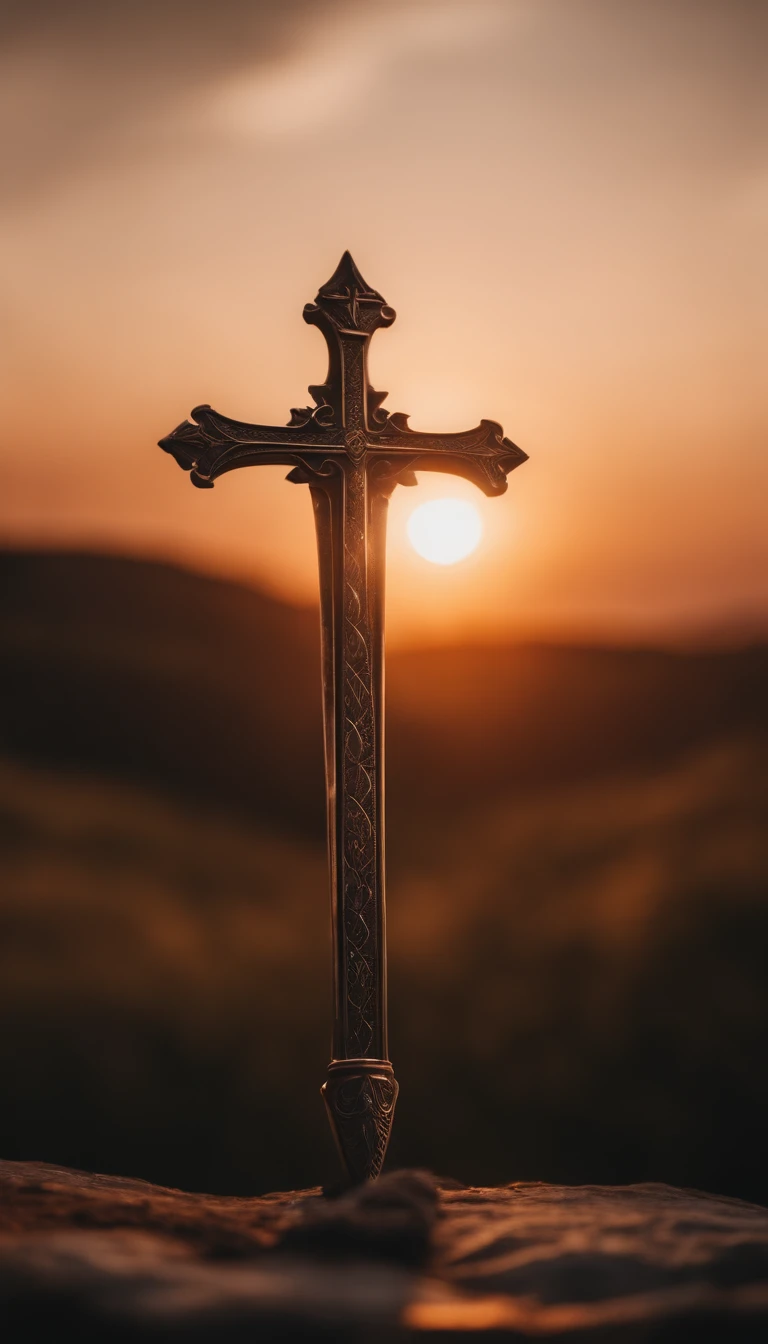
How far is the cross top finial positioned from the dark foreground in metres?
3.93

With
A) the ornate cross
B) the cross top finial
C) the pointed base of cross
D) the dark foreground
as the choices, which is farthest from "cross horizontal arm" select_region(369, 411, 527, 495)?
the dark foreground

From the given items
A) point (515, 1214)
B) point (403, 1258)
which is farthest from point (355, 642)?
point (403, 1258)

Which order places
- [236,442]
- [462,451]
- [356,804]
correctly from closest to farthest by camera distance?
[356,804] < [236,442] < [462,451]

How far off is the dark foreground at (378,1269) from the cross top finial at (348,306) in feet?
12.9

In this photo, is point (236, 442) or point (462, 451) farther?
point (462, 451)

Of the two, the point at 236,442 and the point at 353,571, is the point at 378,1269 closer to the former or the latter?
the point at 353,571

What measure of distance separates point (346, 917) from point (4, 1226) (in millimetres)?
2250

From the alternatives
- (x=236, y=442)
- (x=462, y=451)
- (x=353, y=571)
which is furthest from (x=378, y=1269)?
(x=462, y=451)

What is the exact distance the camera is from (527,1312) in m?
3.58

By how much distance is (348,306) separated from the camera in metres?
6.75

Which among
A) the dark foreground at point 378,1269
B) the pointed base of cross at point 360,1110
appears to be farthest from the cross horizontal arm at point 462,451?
the dark foreground at point 378,1269

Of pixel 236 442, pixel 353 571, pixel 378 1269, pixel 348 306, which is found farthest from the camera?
pixel 348 306

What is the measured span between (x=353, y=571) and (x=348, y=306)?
4.44 ft

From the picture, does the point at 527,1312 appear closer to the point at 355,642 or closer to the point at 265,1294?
the point at 265,1294
